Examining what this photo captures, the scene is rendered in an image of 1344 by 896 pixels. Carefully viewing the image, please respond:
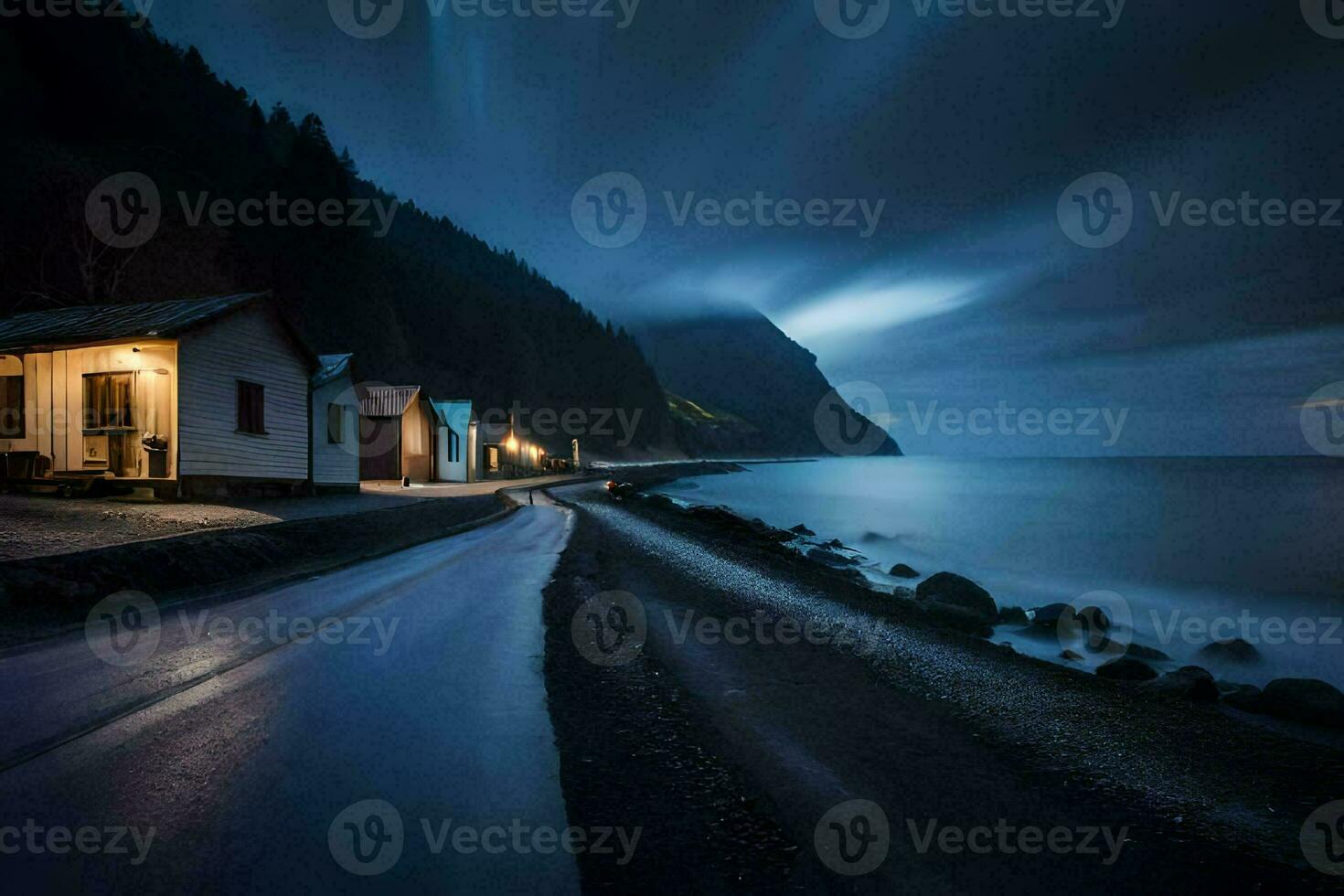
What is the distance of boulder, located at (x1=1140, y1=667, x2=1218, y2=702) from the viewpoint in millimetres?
7059

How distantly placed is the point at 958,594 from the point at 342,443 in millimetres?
22702

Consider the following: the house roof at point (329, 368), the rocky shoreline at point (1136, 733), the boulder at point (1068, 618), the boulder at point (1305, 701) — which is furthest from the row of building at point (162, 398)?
the boulder at point (1305, 701)

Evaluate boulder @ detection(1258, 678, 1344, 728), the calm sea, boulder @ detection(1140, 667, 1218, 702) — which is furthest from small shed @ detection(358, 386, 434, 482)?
boulder @ detection(1258, 678, 1344, 728)

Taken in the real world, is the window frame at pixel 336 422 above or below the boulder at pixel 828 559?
above

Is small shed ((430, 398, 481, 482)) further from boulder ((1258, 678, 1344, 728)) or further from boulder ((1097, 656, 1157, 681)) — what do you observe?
boulder ((1258, 678, 1344, 728))

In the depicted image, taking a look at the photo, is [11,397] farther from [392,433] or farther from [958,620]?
[958,620]

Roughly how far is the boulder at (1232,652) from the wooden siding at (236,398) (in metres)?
23.8

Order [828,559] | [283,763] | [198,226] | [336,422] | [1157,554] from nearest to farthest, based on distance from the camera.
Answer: [283,763], [828,559], [336,422], [1157,554], [198,226]

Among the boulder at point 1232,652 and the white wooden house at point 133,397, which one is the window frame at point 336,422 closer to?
the white wooden house at point 133,397

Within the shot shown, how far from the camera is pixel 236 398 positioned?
759 inches

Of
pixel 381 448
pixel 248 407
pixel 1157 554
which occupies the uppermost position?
pixel 248 407

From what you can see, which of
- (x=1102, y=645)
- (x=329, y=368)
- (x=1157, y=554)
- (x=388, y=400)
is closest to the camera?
(x=1102, y=645)

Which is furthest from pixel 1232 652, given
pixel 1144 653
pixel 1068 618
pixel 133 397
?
pixel 133 397

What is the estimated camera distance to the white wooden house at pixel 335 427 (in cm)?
2347
